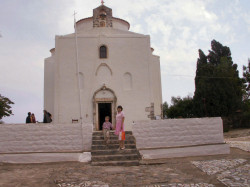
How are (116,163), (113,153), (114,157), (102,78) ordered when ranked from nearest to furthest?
(116,163) → (114,157) → (113,153) → (102,78)

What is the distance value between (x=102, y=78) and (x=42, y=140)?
6713 mm

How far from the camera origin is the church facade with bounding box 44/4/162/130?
1451 centimetres

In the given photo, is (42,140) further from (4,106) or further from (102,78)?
(4,106)

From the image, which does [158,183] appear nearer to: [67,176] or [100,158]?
[67,176]

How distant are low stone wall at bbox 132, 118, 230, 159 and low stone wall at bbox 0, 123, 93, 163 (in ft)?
6.63

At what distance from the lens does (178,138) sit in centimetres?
966

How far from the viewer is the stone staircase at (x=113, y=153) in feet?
26.5

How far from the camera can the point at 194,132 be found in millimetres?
9812

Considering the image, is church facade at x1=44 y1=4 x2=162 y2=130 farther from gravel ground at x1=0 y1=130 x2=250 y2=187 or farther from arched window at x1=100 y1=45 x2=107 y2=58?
gravel ground at x1=0 y1=130 x2=250 y2=187

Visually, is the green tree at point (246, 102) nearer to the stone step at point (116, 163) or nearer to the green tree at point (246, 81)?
the green tree at point (246, 81)

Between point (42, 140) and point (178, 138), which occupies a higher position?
point (42, 140)

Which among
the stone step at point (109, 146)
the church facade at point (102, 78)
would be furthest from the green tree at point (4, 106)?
the stone step at point (109, 146)

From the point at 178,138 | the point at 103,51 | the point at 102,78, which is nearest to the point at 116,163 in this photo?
the point at 178,138

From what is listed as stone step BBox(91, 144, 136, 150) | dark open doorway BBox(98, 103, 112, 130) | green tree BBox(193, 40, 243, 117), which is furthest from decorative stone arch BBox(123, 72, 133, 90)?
green tree BBox(193, 40, 243, 117)
